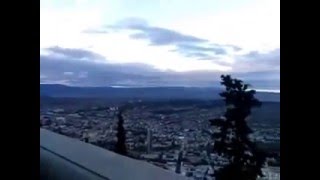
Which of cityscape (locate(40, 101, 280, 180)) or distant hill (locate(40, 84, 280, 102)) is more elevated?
distant hill (locate(40, 84, 280, 102))

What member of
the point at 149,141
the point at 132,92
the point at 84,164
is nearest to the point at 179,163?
the point at 149,141

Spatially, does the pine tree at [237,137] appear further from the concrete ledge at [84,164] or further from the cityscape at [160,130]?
the concrete ledge at [84,164]

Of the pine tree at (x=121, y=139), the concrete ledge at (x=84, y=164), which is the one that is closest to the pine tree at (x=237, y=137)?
the concrete ledge at (x=84, y=164)

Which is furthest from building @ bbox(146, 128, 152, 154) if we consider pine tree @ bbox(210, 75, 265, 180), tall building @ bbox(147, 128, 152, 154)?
pine tree @ bbox(210, 75, 265, 180)

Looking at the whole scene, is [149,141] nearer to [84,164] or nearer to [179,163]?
[179,163]

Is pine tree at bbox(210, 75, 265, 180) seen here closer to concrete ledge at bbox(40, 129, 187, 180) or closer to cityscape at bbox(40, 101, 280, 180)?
cityscape at bbox(40, 101, 280, 180)
